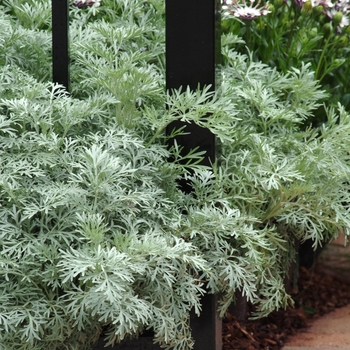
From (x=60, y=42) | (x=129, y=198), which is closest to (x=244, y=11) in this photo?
(x=60, y=42)

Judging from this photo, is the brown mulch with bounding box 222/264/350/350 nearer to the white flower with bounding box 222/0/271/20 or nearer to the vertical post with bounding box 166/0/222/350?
the vertical post with bounding box 166/0/222/350

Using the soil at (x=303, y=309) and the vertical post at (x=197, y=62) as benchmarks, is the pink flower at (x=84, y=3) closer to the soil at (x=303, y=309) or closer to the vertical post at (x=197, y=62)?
the vertical post at (x=197, y=62)

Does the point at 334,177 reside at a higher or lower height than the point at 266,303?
higher

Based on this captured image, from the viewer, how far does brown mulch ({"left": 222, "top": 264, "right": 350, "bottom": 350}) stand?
9.25 feet

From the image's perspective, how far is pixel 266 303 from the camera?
230 cm

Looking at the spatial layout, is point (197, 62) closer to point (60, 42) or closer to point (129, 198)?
point (60, 42)

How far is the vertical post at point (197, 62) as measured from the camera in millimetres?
2301

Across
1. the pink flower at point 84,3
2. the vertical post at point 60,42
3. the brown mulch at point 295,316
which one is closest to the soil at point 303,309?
the brown mulch at point 295,316

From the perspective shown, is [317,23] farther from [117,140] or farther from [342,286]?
[117,140]

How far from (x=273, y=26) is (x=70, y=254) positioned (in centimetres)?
172

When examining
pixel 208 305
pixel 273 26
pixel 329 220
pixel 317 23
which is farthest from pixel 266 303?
pixel 317 23

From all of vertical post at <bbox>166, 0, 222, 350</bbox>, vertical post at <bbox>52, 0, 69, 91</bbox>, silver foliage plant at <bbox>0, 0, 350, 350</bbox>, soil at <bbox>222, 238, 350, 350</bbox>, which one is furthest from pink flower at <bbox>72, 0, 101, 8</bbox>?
soil at <bbox>222, 238, 350, 350</bbox>

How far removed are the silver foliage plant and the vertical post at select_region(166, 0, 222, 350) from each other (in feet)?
0.15

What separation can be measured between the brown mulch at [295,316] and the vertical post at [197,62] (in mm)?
472
